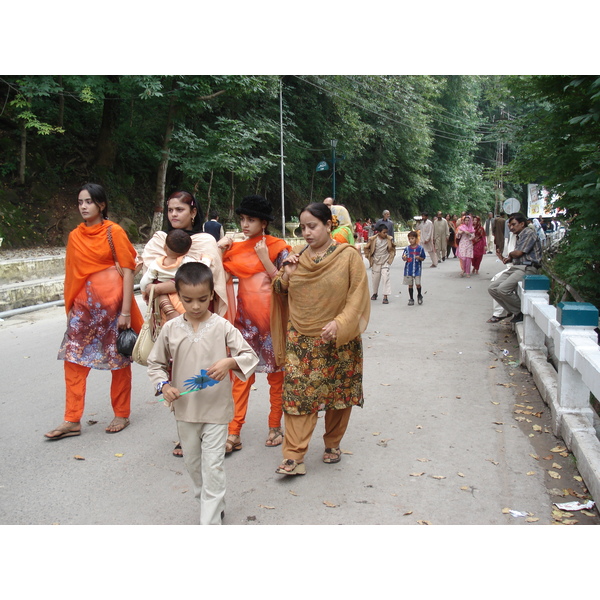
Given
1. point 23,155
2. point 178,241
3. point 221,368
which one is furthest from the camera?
point 23,155

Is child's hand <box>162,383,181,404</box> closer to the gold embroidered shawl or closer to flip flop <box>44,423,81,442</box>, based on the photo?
the gold embroidered shawl

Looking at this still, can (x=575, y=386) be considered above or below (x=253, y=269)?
below

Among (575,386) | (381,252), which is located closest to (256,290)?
(575,386)

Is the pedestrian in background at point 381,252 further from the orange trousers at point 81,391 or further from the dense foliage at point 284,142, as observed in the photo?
the orange trousers at point 81,391

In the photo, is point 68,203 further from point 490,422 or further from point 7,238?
point 490,422

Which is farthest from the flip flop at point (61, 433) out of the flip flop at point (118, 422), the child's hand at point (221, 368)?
the child's hand at point (221, 368)

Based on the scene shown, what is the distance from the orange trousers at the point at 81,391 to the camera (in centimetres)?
482

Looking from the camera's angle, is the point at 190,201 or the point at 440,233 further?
the point at 440,233

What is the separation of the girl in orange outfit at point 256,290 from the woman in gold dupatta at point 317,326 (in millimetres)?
391

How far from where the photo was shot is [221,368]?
3186mm

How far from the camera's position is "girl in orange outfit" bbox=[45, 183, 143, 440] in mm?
4797

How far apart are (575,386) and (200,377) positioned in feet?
9.73

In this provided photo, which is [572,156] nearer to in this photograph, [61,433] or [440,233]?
[61,433]

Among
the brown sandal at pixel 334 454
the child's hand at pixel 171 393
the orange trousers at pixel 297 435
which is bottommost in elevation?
the brown sandal at pixel 334 454
